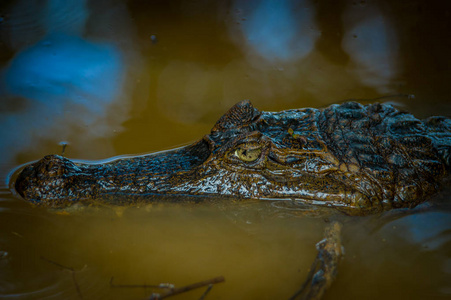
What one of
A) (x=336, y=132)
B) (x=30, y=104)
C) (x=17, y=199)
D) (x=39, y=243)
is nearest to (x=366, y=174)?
(x=336, y=132)

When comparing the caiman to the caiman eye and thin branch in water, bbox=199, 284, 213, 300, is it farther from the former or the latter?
thin branch in water, bbox=199, 284, 213, 300

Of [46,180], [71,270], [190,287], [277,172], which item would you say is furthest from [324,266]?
[46,180]

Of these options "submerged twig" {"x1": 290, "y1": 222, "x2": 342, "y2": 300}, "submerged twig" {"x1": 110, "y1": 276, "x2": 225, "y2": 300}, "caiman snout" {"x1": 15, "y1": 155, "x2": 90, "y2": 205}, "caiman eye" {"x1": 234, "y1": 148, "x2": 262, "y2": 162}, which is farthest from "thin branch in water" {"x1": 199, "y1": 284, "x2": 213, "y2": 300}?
"caiman snout" {"x1": 15, "y1": 155, "x2": 90, "y2": 205}

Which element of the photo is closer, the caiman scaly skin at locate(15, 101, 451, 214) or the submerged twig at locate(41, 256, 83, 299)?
the submerged twig at locate(41, 256, 83, 299)

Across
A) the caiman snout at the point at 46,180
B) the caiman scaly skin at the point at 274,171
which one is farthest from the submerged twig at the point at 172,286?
the caiman snout at the point at 46,180

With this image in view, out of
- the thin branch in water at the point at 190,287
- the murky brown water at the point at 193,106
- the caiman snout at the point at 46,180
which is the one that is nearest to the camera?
the thin branch in water at the point at 190,287

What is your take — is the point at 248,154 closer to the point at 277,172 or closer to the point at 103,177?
the point at 277,172

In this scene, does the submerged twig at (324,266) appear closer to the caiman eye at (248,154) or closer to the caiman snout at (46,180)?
the caiman eye at (248,154)

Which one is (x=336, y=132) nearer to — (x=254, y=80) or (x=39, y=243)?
A: (x=254, y=80)
